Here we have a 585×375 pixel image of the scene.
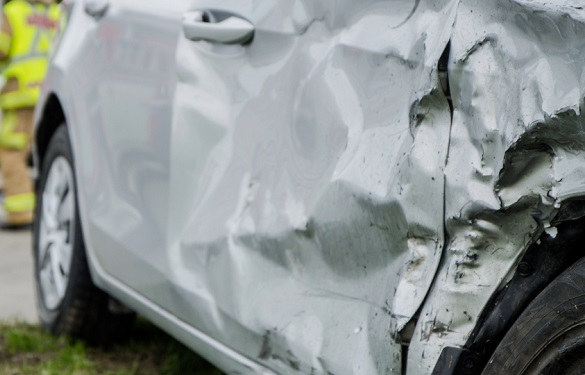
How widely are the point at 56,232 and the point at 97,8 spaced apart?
90 centimetres

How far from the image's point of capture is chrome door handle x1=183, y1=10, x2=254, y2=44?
261cm

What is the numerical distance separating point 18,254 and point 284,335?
15.7 ft

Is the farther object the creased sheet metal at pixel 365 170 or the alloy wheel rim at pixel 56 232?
the alloy wheel rim at pixel 56 232

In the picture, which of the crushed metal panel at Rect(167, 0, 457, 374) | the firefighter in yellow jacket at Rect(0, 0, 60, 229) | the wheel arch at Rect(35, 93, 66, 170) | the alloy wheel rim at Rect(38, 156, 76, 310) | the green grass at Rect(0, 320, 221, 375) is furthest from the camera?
the firefighter in yellow jacket at Rect(0, 0, 60, 229)

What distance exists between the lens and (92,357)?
3.95 meters

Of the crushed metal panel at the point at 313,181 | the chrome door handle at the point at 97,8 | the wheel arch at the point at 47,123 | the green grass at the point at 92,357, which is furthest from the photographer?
the wheel arch at the point at 47,123

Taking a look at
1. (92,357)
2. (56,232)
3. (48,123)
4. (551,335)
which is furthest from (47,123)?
(551,335)

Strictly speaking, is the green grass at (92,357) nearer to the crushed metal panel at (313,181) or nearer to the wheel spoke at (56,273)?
the wheel spoke at (56,273)

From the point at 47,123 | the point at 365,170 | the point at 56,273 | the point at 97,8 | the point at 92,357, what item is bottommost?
the point at 92,357

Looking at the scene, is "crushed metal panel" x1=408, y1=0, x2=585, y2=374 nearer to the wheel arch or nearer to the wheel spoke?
the wheel spoke

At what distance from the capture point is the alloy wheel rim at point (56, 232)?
153 inches

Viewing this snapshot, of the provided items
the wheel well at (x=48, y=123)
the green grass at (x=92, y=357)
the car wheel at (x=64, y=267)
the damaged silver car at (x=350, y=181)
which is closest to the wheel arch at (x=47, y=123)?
the wheel well at (x=48, y=123)

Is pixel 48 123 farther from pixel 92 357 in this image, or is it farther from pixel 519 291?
pixel 519 291

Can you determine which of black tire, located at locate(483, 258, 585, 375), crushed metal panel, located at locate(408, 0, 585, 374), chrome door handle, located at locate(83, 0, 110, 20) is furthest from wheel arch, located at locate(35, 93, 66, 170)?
black tire, located at locate(483, 258, 585, 375)
